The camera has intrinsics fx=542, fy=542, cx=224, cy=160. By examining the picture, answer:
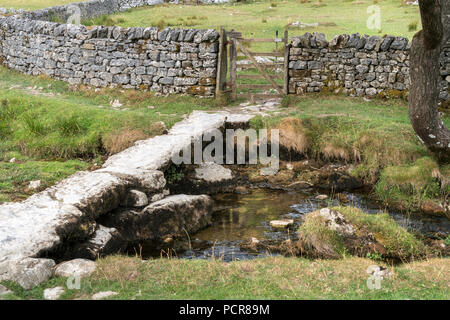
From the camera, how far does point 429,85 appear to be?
1186cm

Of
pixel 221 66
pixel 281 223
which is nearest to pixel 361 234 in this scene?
pixel 281 223

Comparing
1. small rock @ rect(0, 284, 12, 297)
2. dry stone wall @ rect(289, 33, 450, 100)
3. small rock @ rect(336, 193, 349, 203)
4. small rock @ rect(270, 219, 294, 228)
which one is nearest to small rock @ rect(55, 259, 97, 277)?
small rock @ rect(0, 284, 12, 297)

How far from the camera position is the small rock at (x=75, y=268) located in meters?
7.37

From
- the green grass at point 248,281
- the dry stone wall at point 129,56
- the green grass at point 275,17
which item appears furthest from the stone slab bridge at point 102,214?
the green grass at point 275,17

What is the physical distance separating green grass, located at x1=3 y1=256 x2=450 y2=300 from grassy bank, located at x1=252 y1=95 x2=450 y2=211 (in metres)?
3.92

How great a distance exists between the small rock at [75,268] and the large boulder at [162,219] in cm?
219

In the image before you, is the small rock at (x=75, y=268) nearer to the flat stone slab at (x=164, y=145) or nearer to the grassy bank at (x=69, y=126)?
the grassy bank at (x=69, y=126)

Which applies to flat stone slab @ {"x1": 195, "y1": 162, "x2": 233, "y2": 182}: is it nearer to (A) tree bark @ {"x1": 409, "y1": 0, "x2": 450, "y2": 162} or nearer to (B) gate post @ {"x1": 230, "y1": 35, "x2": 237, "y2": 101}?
(B) gate post @ {"x1": 230, "y1": 35, "x2": 237, "y2": 101}

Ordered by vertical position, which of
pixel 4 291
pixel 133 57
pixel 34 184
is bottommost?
pixel 4 291

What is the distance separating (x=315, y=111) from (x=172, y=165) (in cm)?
504

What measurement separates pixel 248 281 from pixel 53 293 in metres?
2.55

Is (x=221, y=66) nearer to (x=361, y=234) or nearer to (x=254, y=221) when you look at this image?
(x=254, y=221)

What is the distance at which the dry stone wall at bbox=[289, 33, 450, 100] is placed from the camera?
1598 cm
